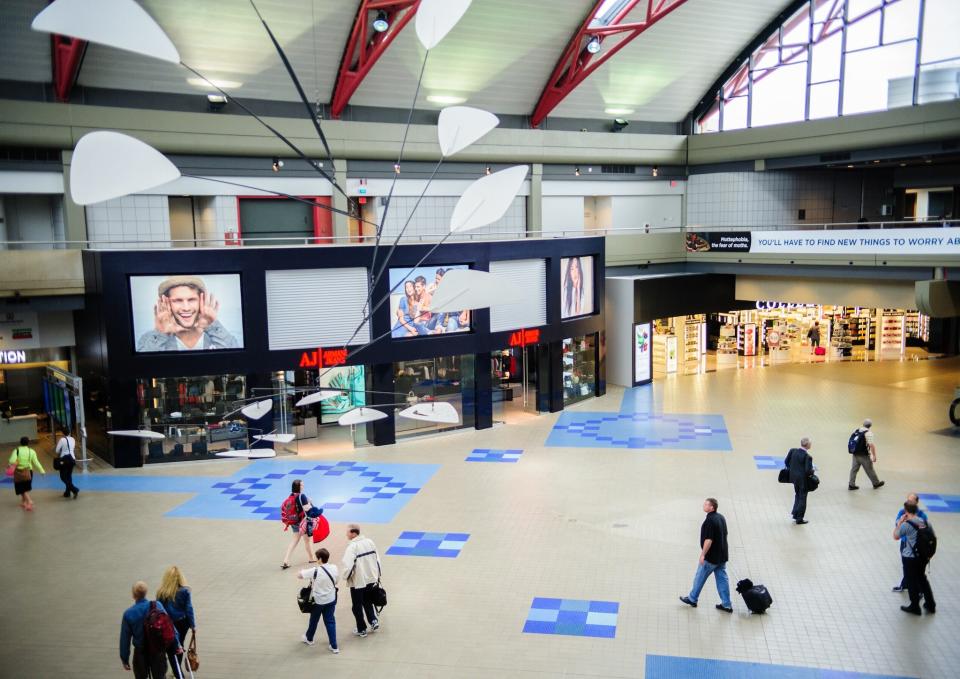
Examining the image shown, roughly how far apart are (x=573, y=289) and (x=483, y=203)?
14.1 m

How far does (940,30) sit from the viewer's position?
27.3 meters

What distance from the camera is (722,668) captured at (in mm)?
9500

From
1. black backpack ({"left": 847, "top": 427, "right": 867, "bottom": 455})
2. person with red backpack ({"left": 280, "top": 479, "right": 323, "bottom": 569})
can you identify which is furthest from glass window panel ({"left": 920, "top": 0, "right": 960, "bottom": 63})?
person with red backpack ({"left": 280, "top": 479, "right": 323, "bottom": 569})

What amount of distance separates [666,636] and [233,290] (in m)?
13.4

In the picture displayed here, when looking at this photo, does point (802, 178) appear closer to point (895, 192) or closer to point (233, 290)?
point (895, 192)

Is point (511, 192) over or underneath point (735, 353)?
over

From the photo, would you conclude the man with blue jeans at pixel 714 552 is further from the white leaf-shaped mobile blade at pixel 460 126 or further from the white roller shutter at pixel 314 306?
the white roller shutter at pixel 314 306

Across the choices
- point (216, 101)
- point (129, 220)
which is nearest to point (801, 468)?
point (216, 101)

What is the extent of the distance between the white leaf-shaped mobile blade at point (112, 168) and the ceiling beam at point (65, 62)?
14235 mm

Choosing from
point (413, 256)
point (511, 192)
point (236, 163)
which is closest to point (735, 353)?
point (413, 256)

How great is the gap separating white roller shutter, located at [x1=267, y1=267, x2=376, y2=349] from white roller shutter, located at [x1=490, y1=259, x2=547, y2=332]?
4075mm

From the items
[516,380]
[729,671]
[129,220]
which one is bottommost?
[729,671]

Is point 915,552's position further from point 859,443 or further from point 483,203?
point 483,203

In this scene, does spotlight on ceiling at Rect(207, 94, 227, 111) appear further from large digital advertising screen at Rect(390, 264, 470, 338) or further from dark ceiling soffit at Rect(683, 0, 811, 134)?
dark ceiling soffit at Rect(683, 0, 811, 134)
